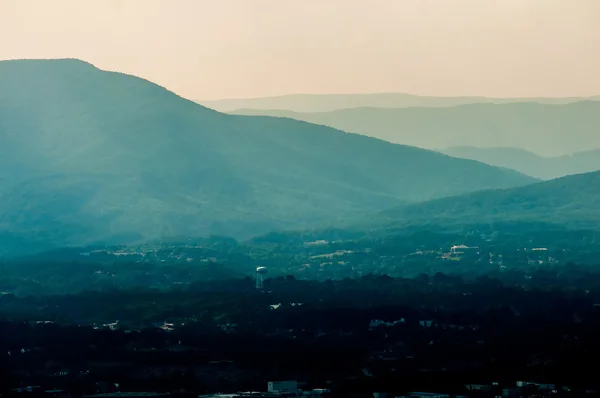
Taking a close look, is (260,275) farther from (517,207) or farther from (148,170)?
(148,170)

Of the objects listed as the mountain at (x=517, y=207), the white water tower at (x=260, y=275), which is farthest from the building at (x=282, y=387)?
the mountain at (x=517, y=207)

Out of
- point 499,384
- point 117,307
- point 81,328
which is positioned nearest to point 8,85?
point 117,307

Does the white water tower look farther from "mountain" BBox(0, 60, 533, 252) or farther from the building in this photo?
the building

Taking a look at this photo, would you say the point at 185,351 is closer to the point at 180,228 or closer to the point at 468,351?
the point at 468,351

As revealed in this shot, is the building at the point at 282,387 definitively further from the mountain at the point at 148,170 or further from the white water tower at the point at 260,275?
the mountain at the point at 148,170

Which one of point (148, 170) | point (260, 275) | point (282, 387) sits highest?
point (148, 170)

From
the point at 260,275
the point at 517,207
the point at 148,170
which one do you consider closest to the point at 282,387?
the point at 260,275
